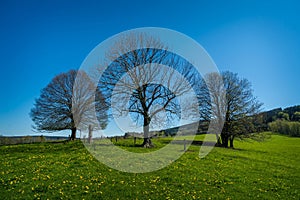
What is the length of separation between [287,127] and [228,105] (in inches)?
2262

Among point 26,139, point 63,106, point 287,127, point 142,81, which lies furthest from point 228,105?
point 287,127

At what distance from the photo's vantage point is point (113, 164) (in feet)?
47.3

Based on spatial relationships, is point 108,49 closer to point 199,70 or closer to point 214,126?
point 199,70

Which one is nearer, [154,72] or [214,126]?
[154,72]

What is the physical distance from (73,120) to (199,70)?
2348cm

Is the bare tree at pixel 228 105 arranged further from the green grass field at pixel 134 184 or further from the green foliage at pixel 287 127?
the green foliage at pixel 287 127

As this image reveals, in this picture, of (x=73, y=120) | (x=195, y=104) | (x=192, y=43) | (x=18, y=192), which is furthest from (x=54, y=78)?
(x=18, y=192)

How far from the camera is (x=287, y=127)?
254 ft

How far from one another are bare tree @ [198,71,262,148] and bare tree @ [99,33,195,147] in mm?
10293

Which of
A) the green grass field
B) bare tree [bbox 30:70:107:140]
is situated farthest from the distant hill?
the green grass field

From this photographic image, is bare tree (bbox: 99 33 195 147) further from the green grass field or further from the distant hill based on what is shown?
the distant hill

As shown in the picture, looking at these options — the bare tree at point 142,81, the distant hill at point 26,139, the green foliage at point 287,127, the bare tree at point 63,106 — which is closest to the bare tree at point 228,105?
the bare tree at point 142,81

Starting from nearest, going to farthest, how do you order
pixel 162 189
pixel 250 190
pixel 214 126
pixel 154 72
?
pixel 162 189
pixel 250 190
pixel 154 72
pixel 214 126

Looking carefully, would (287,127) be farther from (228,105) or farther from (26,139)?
(26,139)
